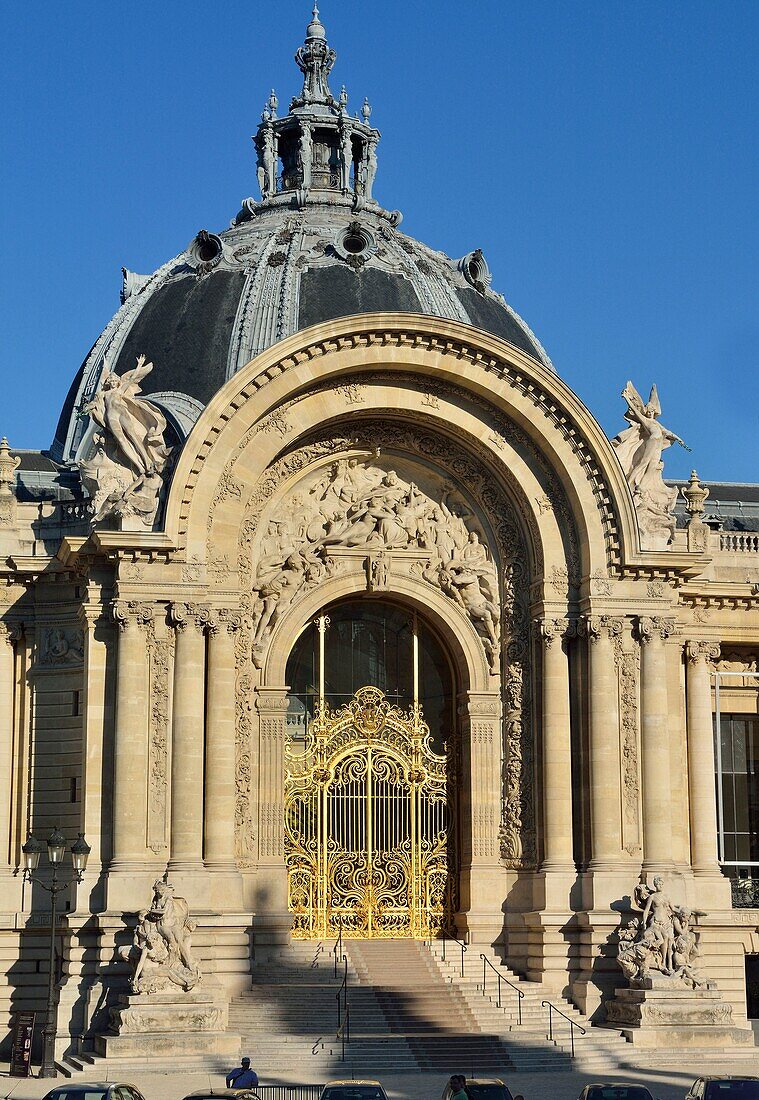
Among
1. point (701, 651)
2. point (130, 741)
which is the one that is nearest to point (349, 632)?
point (130, 741)

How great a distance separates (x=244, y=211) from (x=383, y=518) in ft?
31.3

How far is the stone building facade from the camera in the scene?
33.3 metres

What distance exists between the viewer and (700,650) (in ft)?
125

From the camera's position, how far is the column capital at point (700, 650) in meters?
38.2

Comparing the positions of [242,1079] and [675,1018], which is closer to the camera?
[242,1079]

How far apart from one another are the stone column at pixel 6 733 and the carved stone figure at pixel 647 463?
12.2 metres

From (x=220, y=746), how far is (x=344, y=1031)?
5.59 metres

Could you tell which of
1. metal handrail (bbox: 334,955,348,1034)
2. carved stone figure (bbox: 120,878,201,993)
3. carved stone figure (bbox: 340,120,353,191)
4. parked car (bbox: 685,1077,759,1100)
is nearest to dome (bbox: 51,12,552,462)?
carved stone figure (bbox: 340,120,353,191)

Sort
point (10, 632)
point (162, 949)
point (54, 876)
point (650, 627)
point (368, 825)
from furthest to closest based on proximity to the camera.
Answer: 1. point (368, 825)
2. point (10, 632)
3. point (650, 627)
4. point (162, 949)
5. point (54, 876)

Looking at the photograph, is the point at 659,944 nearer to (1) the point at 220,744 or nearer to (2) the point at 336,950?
(2) the point at 336,950

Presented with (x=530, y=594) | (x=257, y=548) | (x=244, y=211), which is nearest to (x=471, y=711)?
(x=530, y=594)

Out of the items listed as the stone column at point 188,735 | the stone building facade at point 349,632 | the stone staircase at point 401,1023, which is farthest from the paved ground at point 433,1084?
the stone column at point 188,735

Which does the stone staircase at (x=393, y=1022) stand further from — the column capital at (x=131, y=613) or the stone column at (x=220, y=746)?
the column capital at (x=131, y=613)

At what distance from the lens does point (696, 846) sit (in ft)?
124
